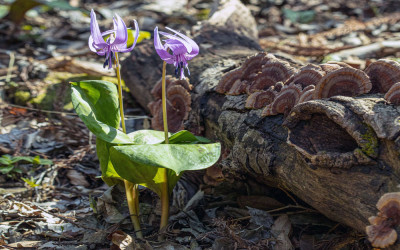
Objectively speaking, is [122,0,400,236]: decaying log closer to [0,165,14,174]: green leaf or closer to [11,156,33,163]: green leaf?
[11,156,33,163]: green leaf

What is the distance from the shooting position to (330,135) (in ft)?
6.55

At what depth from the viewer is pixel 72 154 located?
378cm

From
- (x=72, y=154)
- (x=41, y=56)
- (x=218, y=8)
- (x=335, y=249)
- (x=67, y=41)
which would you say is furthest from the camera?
(x=67, y=41)

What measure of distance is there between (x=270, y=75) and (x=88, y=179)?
1.81 metres

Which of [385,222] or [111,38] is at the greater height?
[111,38]

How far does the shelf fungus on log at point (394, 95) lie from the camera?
1.92 meters

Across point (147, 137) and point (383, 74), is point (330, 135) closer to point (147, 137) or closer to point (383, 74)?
point (383, 74)

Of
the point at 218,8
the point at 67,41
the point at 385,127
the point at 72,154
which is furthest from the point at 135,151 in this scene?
the point at 67,41

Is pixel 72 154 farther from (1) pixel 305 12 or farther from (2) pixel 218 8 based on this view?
(1) pixel 305 12

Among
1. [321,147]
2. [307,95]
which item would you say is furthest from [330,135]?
[307,95]

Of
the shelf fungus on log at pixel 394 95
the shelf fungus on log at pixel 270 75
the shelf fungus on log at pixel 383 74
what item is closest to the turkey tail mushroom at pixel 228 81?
the shelf fungus on log at pixel 270 75

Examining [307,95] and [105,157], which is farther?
[105,157]

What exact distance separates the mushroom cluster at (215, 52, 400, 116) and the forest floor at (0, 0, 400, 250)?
1.84 ft

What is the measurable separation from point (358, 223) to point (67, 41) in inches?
230
